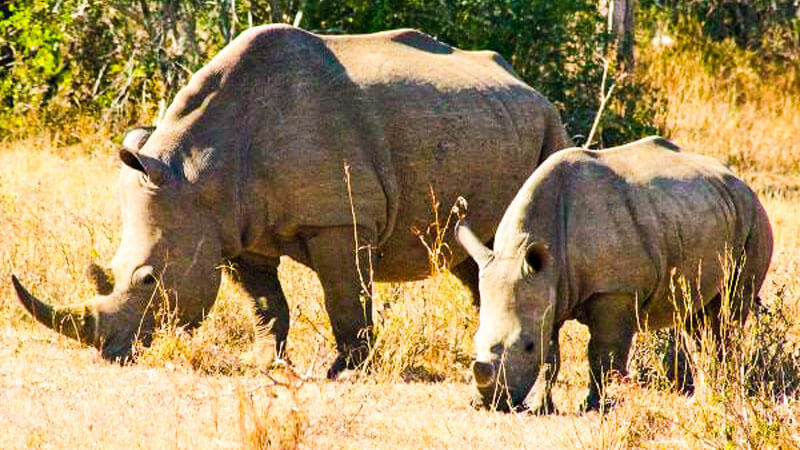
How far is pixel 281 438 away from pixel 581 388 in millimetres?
2437

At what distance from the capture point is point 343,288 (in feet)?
29.6

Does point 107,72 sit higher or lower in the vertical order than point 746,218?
lower

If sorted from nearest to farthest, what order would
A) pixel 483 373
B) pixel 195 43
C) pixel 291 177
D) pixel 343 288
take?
1. pixel 483 373
2. pixel 291 177
3. pixel 343 288
4. pixel 195 43

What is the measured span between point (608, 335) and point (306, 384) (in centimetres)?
164

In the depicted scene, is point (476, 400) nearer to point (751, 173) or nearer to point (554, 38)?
point (554, 38)

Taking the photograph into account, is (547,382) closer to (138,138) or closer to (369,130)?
(369,130)

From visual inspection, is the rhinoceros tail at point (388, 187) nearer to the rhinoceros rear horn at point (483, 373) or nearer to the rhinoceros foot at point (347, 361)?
the rhinoceros foot at point (347, 361)

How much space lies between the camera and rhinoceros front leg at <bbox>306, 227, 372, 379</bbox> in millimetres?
8961

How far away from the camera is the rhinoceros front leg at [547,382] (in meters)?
8.02

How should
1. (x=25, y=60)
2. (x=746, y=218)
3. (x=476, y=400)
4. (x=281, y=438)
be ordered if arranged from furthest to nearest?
1. (x=25, y=60)
2. (x=746, y=218)
3. (x=476, y=400)
4. (x=281, y=438)

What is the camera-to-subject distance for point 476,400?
7867 millimetres

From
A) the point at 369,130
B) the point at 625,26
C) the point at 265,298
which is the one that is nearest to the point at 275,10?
the point at 625,26

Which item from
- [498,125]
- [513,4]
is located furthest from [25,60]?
[498,125]

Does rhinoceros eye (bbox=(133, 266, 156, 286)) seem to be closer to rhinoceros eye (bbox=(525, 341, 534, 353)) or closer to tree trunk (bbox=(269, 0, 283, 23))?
rhinoceros eye (bbox=(525, 341, 534, 353))
